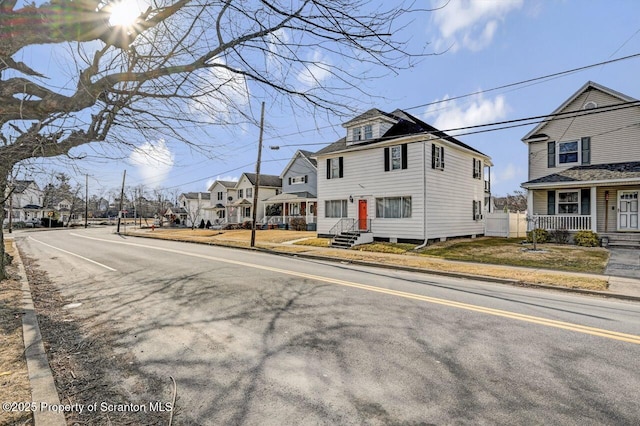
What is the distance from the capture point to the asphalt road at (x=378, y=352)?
3.11m

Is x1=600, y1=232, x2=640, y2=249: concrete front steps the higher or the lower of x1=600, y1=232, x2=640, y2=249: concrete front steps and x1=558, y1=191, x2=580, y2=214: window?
the lower

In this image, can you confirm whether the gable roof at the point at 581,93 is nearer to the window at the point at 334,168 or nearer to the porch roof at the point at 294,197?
the window at the point at 334,168

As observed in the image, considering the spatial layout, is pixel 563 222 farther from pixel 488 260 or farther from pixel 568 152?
pixel 488 260

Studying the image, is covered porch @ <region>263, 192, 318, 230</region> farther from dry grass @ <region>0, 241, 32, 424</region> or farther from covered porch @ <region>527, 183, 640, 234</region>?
dry grass @ <region>0, 241, 32, 424</region>

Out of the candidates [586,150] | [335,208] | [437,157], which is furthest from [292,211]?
[586,150]

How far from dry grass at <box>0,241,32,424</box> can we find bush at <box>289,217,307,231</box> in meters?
28.4

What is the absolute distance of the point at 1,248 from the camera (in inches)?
384

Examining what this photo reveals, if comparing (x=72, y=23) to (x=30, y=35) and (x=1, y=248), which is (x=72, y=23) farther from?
(x=1, y=248)

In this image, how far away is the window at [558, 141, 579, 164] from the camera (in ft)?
66.3

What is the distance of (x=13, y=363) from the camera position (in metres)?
4.09

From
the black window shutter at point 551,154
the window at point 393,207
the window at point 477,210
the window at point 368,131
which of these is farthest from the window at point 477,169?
the window at point 368,131

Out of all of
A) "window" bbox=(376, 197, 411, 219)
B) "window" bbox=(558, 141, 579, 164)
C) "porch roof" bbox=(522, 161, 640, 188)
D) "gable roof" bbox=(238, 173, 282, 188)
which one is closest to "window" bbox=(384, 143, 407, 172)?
"window" bbox=(376, 197, 411, 219)

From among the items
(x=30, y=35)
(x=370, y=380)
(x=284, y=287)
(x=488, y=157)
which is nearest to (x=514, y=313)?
(x=370, y=380)

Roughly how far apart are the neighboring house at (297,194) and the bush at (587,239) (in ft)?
73.7
